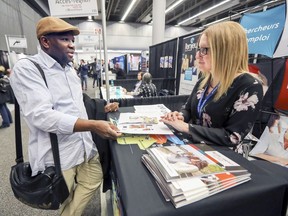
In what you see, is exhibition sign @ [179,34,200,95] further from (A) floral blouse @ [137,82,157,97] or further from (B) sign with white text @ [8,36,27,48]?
(B) sign with white text @ [8,36,27,48]

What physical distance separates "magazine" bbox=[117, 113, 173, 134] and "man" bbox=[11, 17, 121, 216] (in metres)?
0.07

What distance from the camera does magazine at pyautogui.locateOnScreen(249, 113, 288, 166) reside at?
2.09 m

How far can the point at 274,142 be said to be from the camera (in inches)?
86.4

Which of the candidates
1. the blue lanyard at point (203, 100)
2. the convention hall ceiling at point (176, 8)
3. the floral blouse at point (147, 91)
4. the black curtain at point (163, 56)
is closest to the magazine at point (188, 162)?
the blue lanyard at point (203, 100)

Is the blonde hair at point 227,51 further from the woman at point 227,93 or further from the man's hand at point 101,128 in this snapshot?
the man's hand at point 101,128

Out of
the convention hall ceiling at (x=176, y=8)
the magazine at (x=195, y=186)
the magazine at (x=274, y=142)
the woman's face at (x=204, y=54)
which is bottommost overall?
the magazine at (x=274, y=142)

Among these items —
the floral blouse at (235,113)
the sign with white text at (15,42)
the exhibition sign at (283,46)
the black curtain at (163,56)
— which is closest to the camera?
the floral blouse at (235,113)

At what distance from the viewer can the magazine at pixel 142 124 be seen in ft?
2.89

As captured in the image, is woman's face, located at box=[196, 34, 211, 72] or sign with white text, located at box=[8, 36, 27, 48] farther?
sign with white text, located at box=[8, 36, 27, 48]

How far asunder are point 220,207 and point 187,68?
12.1ft

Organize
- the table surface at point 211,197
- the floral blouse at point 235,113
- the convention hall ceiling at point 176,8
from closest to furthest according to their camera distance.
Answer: the table surface at point 211,197 < the floral blouse at point 235,113 < the convention hall ceiling at point 176,8

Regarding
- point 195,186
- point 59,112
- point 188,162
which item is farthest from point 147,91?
point 195,186

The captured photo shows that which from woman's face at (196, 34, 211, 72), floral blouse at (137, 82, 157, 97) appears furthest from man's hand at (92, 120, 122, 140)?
floral blouse at (137, 82, 157, 97)

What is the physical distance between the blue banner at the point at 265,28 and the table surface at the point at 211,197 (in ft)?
6.74
